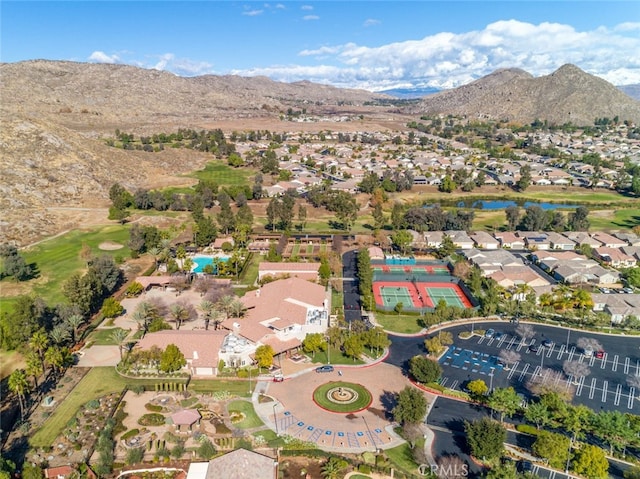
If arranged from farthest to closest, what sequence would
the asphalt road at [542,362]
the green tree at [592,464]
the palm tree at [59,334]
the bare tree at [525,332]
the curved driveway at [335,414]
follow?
the bare tree at [525,332], the palm tree at [59,334], the asphalt road at [542,362], the curved driveway at [335,414], the green tree at [592,464]

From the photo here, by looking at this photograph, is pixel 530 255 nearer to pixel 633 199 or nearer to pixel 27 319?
pixel 633 199

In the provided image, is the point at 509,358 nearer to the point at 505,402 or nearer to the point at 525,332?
the point at 525,332

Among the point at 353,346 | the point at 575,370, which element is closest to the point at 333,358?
the point at 353,346

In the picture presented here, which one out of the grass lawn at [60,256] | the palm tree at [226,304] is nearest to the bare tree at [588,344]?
the palm tree at [226,304]

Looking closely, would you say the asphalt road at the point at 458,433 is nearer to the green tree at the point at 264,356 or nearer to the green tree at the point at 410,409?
the green tree at the point at 410,409

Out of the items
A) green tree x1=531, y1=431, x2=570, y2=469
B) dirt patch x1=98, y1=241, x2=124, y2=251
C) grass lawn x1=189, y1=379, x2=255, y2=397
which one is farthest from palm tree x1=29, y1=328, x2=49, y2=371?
green tree x1=531, y1=431, x2=570, y2=469

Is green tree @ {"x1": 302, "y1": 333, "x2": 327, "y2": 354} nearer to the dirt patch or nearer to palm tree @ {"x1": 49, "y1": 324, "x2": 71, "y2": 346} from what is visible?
palm tree @ {"x1": 49, "y1": 324, "x2": 71, "y2": 346}

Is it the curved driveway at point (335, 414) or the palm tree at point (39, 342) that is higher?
the palm tree at point (39, 342)
